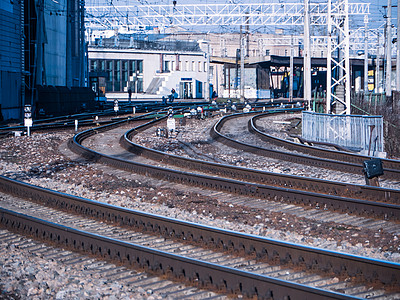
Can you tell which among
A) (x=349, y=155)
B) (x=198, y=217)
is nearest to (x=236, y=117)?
(x=349, y=155)

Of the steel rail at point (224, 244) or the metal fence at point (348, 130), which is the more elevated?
the metal fence at point (348, 130)

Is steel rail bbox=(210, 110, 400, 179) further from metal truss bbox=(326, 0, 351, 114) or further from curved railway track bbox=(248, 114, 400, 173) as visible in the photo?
metal truss bbox=(326, 0, 351, 114)

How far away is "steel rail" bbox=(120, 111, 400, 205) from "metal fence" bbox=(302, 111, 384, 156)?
18.9 ft

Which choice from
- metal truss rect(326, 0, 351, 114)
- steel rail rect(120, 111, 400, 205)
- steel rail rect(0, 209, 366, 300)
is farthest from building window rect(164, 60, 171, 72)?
steel rail rect(0, 209, 366, 300)

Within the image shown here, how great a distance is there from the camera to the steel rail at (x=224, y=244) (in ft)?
20.4

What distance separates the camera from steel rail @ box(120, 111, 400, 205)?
10.5 meters

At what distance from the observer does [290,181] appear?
12.1 meters

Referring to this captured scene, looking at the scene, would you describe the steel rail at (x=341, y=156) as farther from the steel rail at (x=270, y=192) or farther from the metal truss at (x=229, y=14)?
the metal truss at (x=229, y=14)

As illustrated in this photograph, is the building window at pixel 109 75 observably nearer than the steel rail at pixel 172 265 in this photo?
No

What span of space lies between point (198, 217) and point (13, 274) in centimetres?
356

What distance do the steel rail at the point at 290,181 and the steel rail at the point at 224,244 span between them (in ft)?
13.3

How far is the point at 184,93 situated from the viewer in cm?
7656

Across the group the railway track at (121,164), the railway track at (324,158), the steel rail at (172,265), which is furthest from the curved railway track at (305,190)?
the steel rail at (172,265)

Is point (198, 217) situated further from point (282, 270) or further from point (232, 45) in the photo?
point (232, 45)
